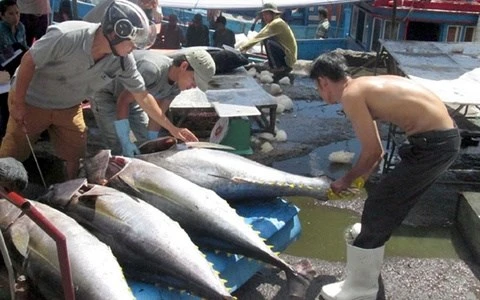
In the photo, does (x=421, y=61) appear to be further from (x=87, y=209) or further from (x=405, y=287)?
(x=87, y=209)

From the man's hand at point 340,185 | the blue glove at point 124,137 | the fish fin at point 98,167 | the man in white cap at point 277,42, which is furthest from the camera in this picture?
the man in white cap at point 277,42

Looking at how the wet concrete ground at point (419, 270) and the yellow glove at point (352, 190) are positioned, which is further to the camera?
the wet concrete ground at point (419, 270)

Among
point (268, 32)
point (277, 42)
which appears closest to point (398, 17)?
point (277, 42)

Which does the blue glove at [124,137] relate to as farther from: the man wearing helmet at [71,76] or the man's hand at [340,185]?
the man's hand at [340,185]

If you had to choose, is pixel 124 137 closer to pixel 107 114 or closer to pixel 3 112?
pixel 107 114

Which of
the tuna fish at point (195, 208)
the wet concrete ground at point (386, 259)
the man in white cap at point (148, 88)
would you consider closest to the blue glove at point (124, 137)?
the man in white cap at point (148, 88)

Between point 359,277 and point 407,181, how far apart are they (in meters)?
0.89

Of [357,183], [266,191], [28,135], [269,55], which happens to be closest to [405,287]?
[357,183]

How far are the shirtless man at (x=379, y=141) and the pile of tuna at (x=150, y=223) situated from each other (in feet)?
1.64

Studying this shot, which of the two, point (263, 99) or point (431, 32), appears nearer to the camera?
point (263, 99)

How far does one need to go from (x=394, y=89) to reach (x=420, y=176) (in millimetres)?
703

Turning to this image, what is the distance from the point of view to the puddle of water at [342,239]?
5527 millimetres

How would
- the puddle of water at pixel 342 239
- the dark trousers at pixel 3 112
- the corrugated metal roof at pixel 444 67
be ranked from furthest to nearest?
1. the dark trousers at pixel 3 112
2. the corrugated metal roof at pixel 444 67
3. the puddle of water at pixel 342 239

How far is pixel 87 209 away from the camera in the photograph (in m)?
3.90
